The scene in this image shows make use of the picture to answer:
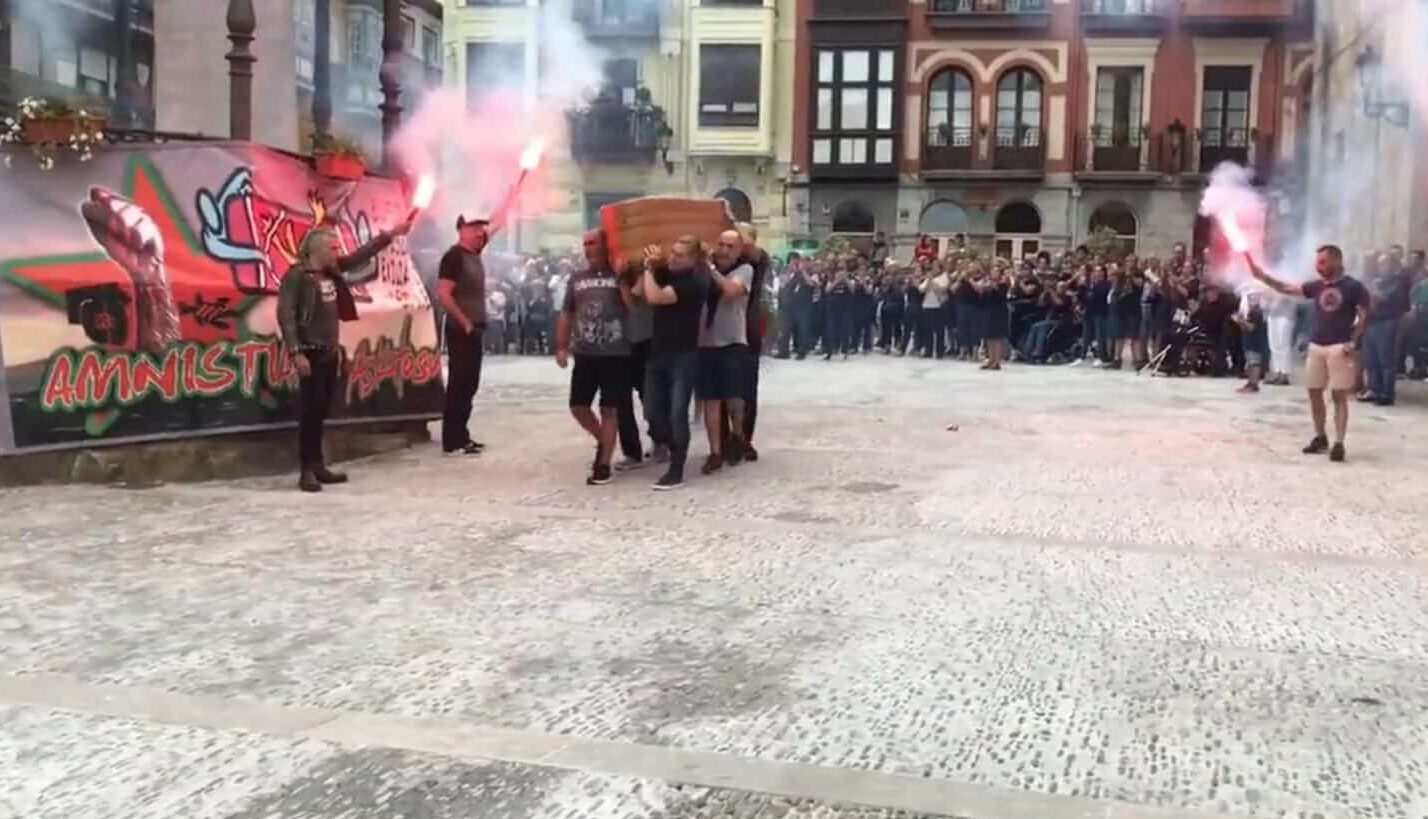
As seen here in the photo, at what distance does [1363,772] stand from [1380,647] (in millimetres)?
1512

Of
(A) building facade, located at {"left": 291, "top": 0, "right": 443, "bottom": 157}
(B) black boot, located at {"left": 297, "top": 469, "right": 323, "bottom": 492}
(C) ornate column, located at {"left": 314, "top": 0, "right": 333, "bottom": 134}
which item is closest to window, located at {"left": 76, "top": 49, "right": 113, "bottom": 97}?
(A) building facade, located at {"left": 291, "top": 0, "right": 443, "bottom": 157}

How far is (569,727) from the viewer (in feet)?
14.4

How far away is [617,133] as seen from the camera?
26141mm

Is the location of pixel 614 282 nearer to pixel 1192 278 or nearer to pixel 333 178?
pixel 333 178

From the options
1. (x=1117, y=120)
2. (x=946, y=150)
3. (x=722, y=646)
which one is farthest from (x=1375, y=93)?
(x=722, y=646)

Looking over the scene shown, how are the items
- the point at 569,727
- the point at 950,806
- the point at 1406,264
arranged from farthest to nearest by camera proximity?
1. the point at 1406,264
2. the point at 569,727
3. the point at 950,806

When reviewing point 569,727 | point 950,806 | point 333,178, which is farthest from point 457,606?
point 333,178

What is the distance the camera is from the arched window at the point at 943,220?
124ft

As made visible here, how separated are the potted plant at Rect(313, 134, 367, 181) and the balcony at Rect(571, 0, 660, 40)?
7274mm

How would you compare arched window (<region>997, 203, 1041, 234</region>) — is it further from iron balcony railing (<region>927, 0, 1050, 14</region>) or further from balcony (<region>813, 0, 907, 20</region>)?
balcony (<region>813, 0, 907, 20</region>)

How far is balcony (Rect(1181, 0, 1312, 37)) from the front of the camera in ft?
111

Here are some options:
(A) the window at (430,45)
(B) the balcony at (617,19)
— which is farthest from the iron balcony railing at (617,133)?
(A) the window at (430,45)

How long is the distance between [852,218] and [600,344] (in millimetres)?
29684

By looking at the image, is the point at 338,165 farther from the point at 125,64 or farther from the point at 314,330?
the point at 125,64
